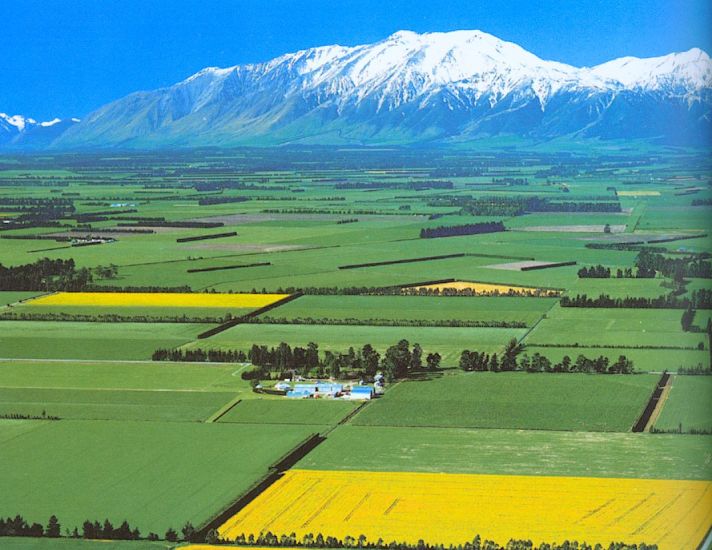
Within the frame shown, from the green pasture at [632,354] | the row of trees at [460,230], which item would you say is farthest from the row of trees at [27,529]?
the row of trees at [460,230]

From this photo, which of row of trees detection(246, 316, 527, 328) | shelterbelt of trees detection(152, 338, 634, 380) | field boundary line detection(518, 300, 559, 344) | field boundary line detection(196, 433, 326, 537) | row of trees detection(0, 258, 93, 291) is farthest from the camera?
row of trees detection(0, 258, 93, 291)

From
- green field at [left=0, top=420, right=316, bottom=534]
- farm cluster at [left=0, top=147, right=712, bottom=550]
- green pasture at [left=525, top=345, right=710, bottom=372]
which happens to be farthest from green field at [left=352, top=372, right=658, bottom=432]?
green field at [left=0, top=420, right=316, bottom=534]

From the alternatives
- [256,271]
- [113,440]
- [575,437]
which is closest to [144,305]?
[256,271]

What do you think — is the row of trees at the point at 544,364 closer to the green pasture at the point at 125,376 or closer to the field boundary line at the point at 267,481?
the green pasture at the point at 125,376

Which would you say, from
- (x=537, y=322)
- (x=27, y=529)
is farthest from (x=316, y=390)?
(x=27, y=529)

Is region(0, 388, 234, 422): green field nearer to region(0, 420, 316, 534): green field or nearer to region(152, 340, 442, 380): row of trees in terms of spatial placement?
region(0, 420, 316, 534): green field

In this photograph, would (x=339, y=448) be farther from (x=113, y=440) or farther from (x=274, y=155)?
(x=274, y=155)
